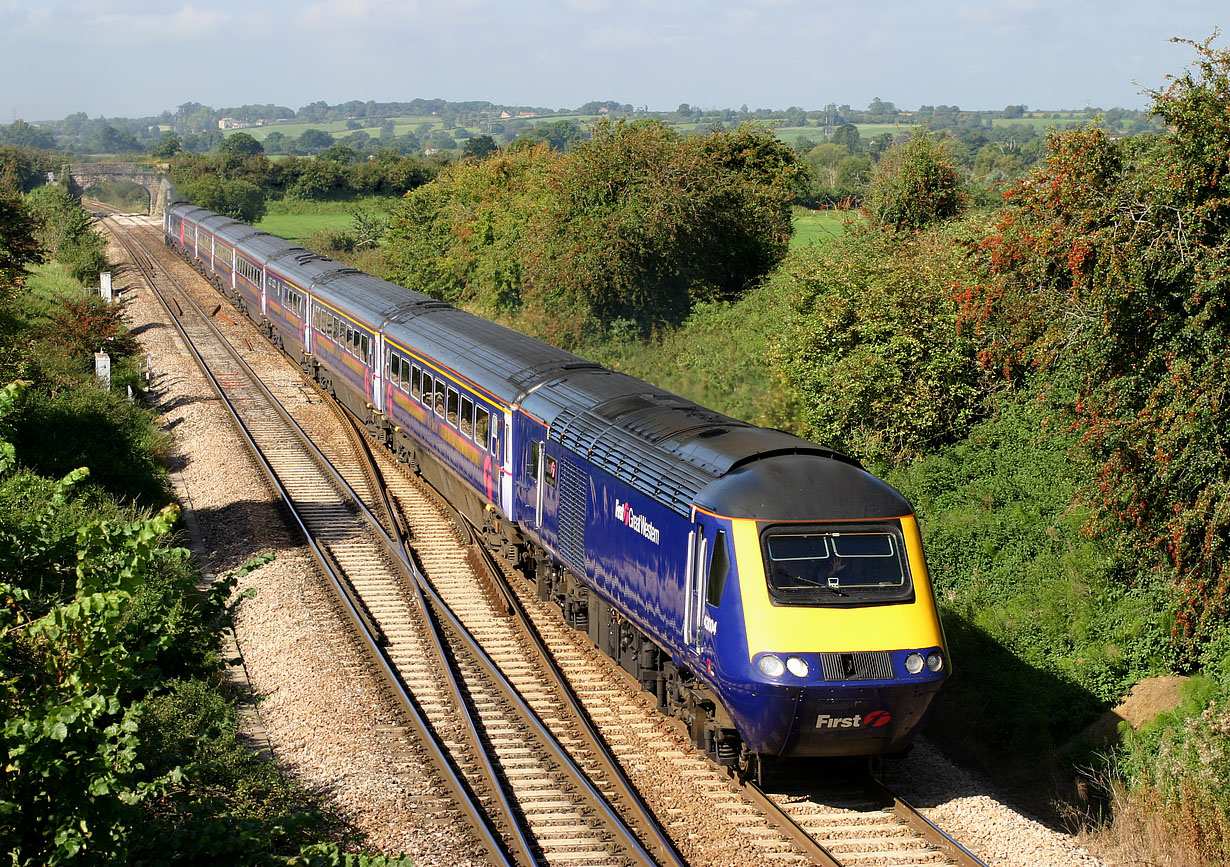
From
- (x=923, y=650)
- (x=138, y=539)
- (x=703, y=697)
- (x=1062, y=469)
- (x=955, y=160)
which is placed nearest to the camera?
(x=138, y=539)

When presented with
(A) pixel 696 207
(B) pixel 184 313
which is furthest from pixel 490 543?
(B) pixel 184 313

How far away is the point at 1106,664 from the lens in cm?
1313

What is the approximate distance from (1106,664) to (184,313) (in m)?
35.4

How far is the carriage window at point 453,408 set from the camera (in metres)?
17.1

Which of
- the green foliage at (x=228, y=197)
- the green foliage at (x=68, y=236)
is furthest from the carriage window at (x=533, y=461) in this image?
the green foliage at (x=228, y=197)

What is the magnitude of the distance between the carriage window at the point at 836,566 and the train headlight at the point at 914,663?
0.52 meters

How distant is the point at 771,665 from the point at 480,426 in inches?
312

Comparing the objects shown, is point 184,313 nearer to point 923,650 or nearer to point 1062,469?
point 1062,469

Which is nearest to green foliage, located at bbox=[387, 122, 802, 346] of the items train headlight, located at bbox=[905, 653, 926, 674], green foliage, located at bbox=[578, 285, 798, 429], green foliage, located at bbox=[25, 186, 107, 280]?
green foliage, located at bbox=[578, 285, 798, 429]

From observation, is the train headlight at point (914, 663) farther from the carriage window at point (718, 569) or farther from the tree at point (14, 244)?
the tree at point (14, 244)

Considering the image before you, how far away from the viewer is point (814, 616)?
9258 mm

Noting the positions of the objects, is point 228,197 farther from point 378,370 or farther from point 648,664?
point 648,664

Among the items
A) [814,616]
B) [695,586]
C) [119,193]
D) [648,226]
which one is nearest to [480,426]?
[695,586]

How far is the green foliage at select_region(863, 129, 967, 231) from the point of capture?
26.8 m
